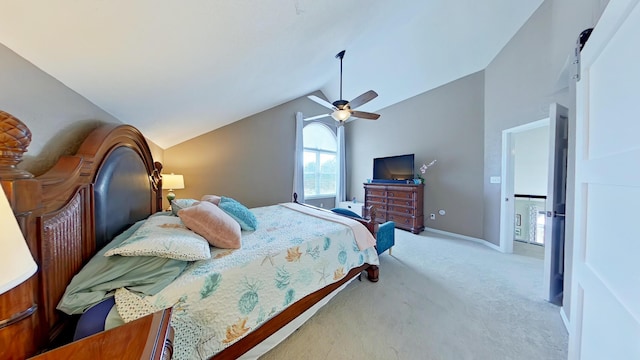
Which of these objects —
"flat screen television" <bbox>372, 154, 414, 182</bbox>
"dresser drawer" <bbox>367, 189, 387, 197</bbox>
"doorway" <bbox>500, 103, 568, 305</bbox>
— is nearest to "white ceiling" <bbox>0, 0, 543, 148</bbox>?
"flat screen television" <bbox>372, 154, 414, 182</bbox>

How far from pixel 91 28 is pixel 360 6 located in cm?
211

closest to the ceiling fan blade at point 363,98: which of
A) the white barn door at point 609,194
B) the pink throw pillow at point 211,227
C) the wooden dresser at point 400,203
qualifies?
the white barn door at point 609,194

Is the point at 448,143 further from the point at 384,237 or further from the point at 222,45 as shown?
the point at 222,45

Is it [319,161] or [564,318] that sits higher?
[319,161]

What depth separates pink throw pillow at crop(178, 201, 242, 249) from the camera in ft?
5.04

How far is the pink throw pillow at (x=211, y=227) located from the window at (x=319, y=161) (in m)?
3.83

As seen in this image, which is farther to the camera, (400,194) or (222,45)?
(400,194)

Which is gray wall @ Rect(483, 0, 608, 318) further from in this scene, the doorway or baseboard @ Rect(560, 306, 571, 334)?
the doorway

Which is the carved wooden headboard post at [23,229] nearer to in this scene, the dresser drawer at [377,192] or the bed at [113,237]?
the bed at [113,237]

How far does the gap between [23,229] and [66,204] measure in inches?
14.1

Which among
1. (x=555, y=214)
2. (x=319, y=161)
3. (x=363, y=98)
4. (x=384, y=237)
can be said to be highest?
(x=363, y=98)

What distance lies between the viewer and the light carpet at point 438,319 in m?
1.51

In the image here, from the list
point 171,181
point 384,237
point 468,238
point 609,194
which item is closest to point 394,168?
point 468,238

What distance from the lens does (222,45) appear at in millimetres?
1451
